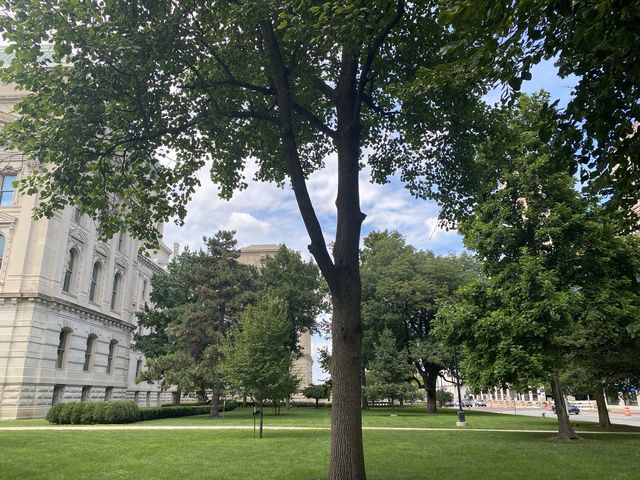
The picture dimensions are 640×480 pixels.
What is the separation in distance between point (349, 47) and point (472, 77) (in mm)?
2513

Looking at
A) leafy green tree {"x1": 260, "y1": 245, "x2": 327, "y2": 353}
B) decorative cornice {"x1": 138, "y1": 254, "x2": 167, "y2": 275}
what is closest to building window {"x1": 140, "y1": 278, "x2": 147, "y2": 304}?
decorative cornice {"x1": 138, "y1": 254, "x2": 167, "y2": 275}

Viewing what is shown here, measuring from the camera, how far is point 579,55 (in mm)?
5938

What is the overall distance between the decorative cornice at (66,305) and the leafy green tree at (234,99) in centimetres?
2155

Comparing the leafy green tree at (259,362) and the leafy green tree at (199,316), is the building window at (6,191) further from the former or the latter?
the leafy green tree at (259,362)

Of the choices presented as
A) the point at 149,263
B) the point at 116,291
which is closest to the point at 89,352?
the point at 116,291

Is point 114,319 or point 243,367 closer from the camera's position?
point 243,367

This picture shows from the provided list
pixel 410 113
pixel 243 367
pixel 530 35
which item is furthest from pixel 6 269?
pixel 530 35

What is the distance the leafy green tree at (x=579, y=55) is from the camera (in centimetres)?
488

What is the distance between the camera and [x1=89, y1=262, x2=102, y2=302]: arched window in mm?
38094

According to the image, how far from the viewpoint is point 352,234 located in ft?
30.1

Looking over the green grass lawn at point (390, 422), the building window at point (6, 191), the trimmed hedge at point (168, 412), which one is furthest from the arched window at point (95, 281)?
the green grass lawn at point (390, 422)

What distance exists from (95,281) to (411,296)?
26.3 meters

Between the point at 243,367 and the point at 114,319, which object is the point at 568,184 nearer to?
the point at 243,367

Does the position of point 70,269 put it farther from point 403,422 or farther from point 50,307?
point 403,422
